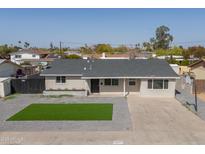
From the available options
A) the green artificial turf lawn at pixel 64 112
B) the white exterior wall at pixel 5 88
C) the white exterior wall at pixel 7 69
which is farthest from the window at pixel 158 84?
the white exterior wall at pixel 7 69

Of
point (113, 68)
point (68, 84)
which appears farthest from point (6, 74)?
point (113, 68)

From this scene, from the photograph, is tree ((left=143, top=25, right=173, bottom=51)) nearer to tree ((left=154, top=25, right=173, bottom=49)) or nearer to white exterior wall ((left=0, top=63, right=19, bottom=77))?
tree ((left=154, top=25, right=173, bottom=49))

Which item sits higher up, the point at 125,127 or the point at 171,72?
the point at 171,72

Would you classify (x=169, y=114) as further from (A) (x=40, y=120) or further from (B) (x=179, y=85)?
(B) (x=179, y=85)

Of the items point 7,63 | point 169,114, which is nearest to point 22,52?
point 7,63

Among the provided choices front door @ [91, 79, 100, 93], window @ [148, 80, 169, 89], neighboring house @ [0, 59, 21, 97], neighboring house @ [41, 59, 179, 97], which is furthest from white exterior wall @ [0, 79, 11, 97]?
window @ [148, 80, 169, 89]

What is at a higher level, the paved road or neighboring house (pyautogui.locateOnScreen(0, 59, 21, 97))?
neighboring house (pyautogui.locateOnScreen(0, 59, 21, 97))
